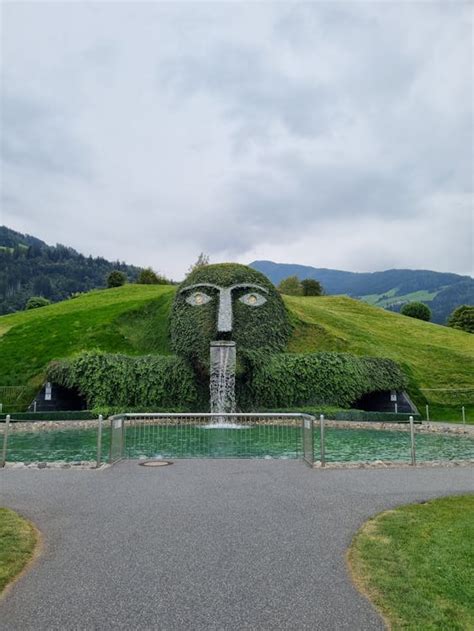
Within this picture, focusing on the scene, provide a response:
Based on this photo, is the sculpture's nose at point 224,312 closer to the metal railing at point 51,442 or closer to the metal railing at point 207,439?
the metal railing at point 207,439

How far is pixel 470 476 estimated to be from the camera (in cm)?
966

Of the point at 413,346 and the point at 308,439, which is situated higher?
the point at 413,346

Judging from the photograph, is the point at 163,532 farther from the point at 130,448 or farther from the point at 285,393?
the point at 285,393

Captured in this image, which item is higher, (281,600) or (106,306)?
(106,306)

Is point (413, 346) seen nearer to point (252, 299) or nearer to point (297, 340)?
point (297, 340)

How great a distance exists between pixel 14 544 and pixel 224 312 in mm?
21561

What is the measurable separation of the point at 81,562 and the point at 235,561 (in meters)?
1.64

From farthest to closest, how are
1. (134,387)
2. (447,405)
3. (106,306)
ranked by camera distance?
(106,306), (447,405), (134,387)

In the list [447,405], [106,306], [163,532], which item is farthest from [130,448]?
[106,306]

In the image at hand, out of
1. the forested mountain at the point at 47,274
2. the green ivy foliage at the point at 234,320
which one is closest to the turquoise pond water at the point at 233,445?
the green ivy foliage at the point at 234,320

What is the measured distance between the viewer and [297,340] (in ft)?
105

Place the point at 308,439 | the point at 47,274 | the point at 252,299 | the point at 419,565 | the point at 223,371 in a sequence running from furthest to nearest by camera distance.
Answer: the point at 47,274 < the point at 252,299 < the point at 223,371 < the point at 308,439 < the point at 419,565

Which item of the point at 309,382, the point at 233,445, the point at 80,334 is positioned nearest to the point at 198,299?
the point at 309,382

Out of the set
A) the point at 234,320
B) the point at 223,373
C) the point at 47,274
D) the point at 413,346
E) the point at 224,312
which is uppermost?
the point at 47,274
